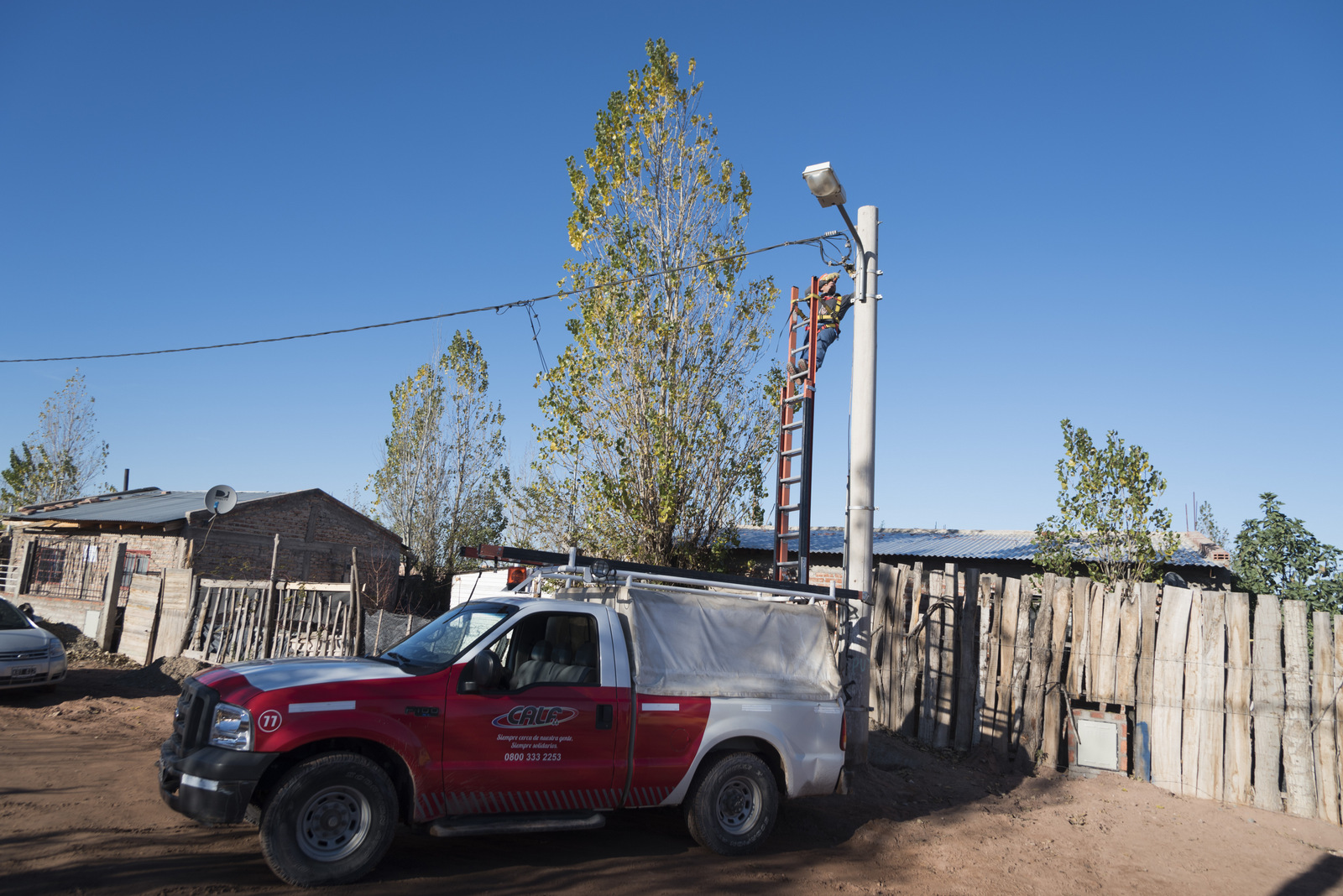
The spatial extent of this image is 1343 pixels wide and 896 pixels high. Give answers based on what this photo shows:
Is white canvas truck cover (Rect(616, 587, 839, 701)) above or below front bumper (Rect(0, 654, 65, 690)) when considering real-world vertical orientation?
above

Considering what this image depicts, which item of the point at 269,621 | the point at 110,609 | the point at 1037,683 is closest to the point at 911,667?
the point at 1037,683

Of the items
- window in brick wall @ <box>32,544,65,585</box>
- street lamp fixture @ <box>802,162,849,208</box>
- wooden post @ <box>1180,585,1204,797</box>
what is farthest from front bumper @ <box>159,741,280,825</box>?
window in brick wall @ <box>32,544,65,585</box>

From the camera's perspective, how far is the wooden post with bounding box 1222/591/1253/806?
340 inches

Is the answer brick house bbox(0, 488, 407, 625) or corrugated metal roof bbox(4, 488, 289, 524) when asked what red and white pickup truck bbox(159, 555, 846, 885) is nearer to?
brick house bbox(0, 488, 407, 625)

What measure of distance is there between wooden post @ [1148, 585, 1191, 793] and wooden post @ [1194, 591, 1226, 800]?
7.4 inches

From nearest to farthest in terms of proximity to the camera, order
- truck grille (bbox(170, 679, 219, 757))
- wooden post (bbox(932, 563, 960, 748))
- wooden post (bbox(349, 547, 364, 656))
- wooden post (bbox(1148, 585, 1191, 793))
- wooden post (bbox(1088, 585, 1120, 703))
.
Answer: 1. truck grille (bbox(170, 679, 219, 757))
2. wooden post (bbox(1148, 585, 1191, 793))
3. wooden post (bbox(1088, 585, 1120, 703))
4. wooden post (bbox(932, 563, 960, 748))
5. wooden post (bbox(349, 547, 364, 656))

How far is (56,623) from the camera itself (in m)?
19.3

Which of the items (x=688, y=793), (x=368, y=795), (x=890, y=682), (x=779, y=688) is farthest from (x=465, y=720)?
(x=890, y=682)

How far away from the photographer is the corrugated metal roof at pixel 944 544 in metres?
22.7

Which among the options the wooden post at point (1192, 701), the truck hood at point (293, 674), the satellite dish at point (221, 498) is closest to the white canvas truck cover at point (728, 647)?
the truck hood at point (293, 674)

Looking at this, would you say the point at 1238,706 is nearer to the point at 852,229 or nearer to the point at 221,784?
the point at 852,229

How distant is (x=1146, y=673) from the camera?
30.3ft

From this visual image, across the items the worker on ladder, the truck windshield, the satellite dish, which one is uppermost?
the worker on ladder

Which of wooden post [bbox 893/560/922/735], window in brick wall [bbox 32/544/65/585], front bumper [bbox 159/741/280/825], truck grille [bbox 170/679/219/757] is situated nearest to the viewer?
front bumper [bbox 159/741/280/825]
